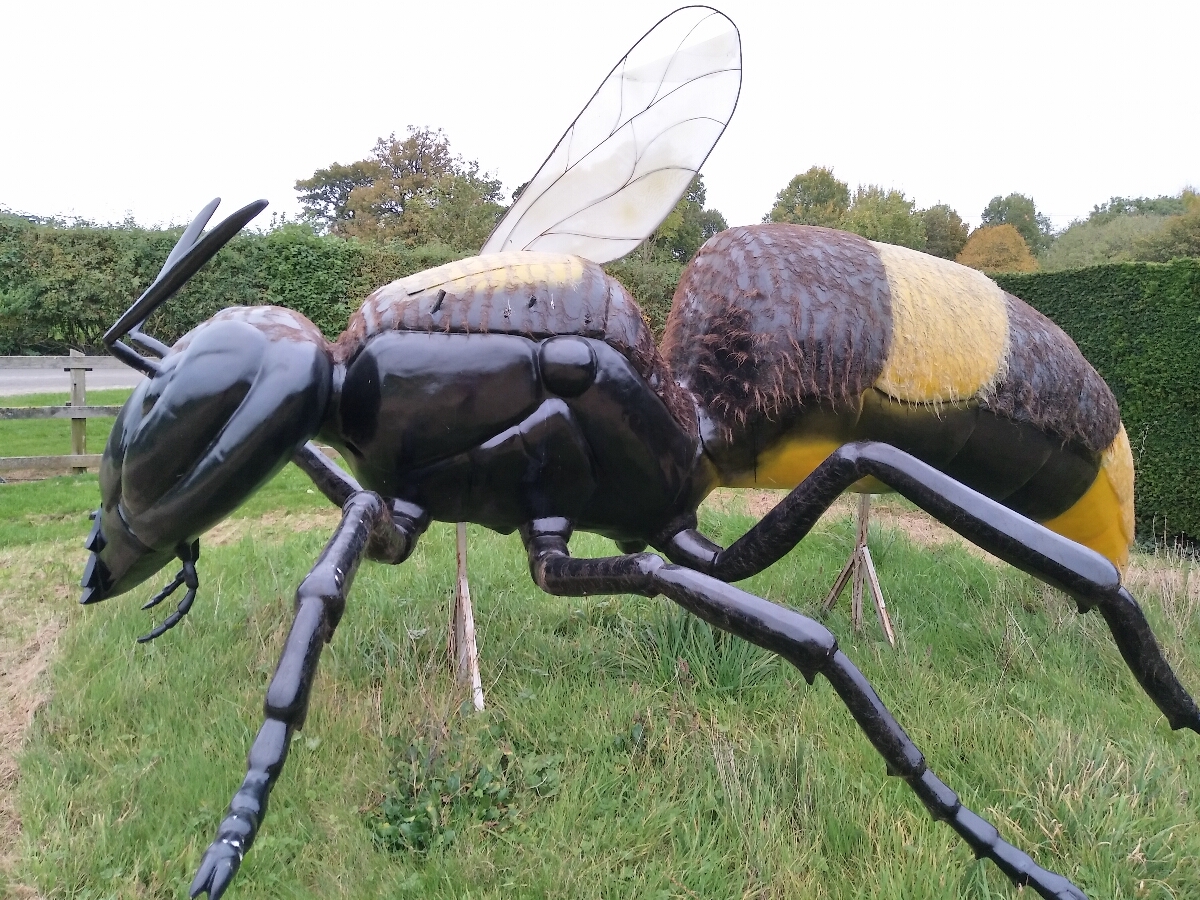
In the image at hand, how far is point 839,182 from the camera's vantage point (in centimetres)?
3922

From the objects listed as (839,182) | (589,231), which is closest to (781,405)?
(589,231)

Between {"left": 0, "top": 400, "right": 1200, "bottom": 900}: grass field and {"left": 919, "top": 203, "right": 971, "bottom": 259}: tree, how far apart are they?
3542 cm

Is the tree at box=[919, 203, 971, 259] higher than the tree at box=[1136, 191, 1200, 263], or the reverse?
the tree at box=[919, 203, 971, 259]

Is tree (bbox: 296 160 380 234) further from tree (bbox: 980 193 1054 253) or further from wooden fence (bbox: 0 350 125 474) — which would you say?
tree (bbox: 980 193 1054 253)

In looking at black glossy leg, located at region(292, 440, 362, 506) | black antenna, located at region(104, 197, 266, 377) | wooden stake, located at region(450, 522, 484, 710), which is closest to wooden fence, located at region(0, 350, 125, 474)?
wooden stake, located at region(450, 522, 484, 710)

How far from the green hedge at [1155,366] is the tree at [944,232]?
3105 centimetres

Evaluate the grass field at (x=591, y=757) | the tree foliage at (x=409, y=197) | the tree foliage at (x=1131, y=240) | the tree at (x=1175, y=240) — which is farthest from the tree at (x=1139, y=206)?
the grass field at (x=591, y=757)

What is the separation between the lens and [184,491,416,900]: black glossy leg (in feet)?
3.27

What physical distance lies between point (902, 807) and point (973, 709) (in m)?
0.69

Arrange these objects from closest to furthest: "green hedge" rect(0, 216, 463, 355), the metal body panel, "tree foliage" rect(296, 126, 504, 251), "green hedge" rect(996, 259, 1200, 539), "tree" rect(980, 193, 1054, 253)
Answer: the metal body panel → "green hedge" rect(996, 259, 1200, 539) → "green hedge" rect(0, 216, 463, 355) → "tree foliage" rect(296, 126, 504, 251) → "tree" rect(980, 193, 1054, 253)

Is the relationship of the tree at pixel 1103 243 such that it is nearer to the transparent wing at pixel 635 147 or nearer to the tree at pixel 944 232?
the tree at pixel 944 232

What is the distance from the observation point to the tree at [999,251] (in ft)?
A: 97.1

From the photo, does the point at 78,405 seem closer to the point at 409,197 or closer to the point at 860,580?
the point at 860,580

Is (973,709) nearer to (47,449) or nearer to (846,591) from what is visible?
(846,591)
